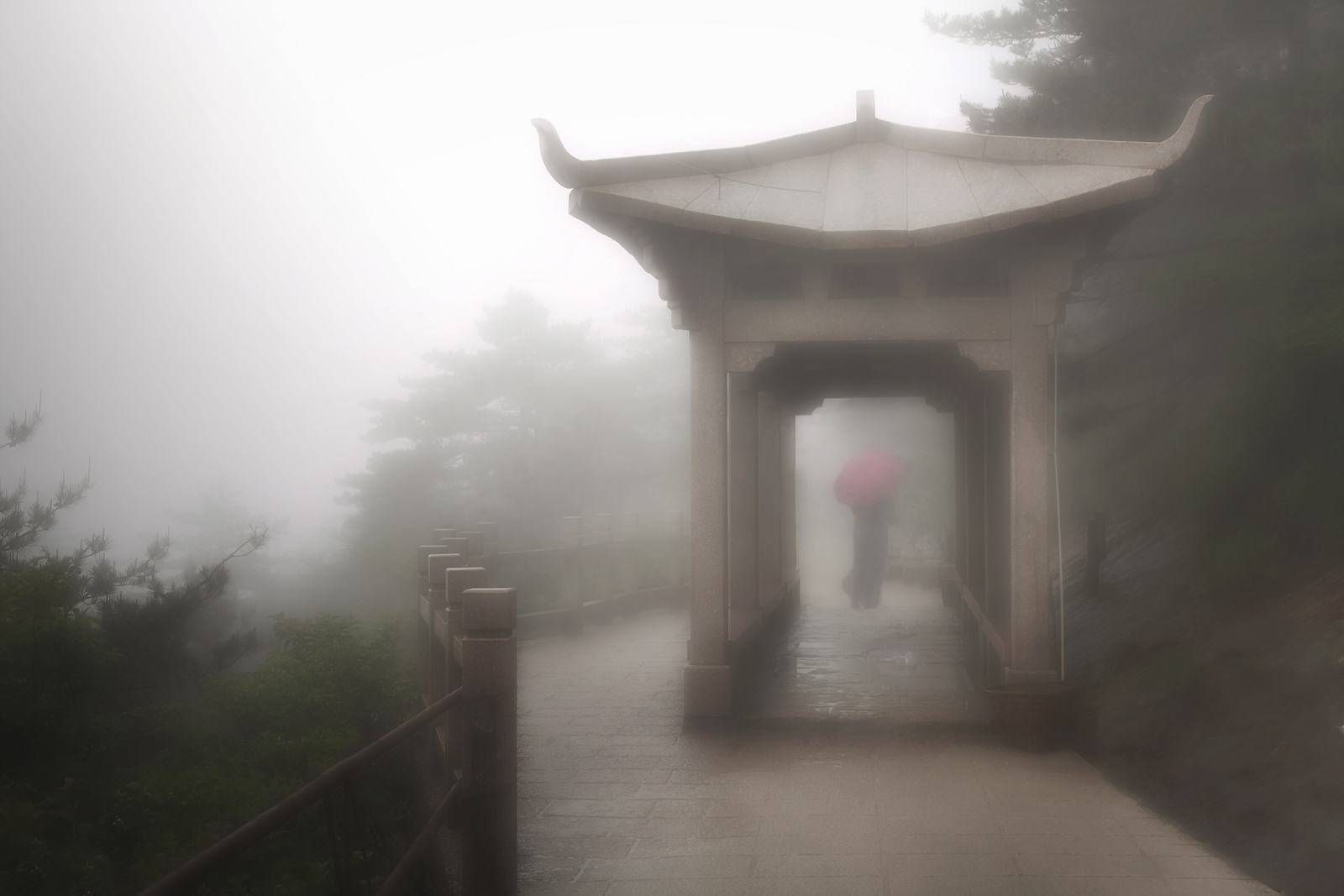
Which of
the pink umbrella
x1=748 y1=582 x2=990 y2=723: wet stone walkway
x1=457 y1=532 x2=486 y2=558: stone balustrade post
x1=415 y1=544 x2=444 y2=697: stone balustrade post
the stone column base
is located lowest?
x1=748 y1=582 x2=990 y2=723: wet stone walkway

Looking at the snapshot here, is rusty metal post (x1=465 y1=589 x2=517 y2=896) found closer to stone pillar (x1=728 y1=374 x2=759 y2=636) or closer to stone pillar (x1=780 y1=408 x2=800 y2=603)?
stone pillar (x1=728 y1=374 x2=759 y2=636)

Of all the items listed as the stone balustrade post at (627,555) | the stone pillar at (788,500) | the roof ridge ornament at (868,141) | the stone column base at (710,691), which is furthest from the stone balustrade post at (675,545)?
the roof ridge ornament at (868,141)

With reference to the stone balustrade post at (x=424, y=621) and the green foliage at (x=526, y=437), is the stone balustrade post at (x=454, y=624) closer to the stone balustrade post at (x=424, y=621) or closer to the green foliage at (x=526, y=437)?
the stone balustrade post at (x=424, y=621)

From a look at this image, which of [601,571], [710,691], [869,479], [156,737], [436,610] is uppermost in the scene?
[869,479]

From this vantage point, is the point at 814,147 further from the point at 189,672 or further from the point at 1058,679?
the point at 189,672

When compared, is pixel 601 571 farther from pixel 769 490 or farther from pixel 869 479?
pixel 869 479

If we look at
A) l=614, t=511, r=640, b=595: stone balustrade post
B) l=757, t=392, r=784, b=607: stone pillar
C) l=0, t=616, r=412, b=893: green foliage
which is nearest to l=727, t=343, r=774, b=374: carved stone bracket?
l=0, t=616, r=412, b=893: green foliage

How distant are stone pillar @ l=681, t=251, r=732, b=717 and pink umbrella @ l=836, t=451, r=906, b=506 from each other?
20.3 feet

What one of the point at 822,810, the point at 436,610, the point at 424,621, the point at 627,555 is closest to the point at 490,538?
the point at 627,555

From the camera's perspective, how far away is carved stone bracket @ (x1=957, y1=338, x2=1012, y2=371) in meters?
6.41

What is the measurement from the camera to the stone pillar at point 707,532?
6656mm

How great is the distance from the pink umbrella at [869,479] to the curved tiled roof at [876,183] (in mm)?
6285

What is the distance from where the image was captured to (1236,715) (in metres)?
6.54

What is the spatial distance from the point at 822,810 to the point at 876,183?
151 inches
